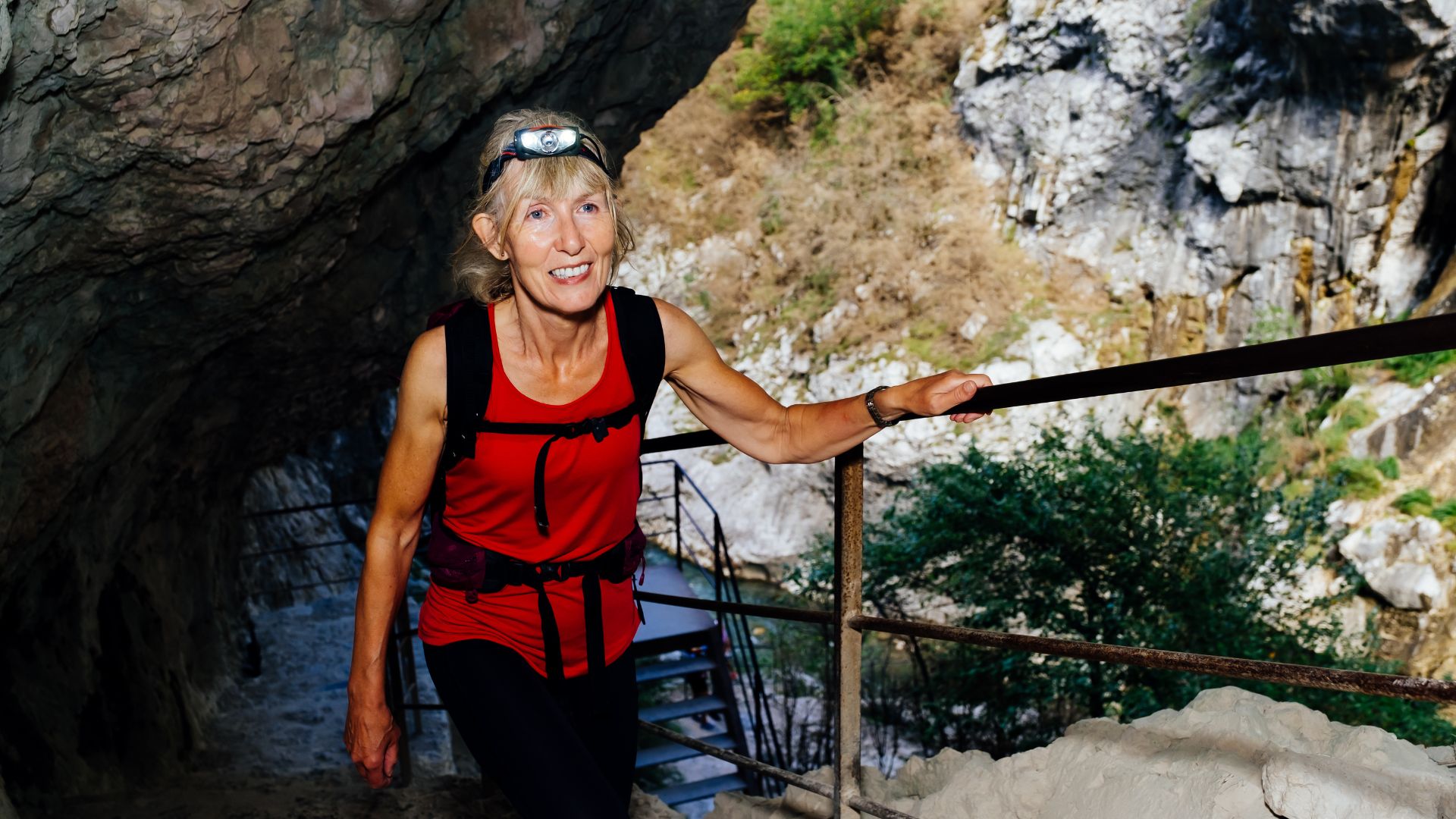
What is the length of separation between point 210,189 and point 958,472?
7139 millimetres

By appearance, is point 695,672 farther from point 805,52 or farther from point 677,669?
point 805,52

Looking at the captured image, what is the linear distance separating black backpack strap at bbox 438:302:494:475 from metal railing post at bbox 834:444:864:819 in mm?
729

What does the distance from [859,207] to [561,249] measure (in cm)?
1671

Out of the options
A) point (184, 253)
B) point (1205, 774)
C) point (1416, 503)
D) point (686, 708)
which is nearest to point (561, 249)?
point (1205, 774)

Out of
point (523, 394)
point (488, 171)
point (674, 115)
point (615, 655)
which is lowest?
point (615, 655)

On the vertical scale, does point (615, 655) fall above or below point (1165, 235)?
below

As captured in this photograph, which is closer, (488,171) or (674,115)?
(488,171)

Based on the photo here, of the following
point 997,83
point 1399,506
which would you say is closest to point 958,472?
point 1399,506

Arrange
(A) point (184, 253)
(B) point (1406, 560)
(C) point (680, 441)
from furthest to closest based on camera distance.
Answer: (B) point (1406, 560) → (A) point (184, 253) → (C) point (680, 441)

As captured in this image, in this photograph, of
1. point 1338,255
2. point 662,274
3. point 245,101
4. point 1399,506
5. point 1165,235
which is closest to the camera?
point 245,101

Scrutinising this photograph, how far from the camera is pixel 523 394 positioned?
1.86 meters

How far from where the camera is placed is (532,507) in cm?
190

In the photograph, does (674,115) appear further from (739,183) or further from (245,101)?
(245,101)

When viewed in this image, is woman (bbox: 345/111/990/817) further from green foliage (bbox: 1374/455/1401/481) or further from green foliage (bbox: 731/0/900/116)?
green foliage (bbox: 731/0/900/116)
